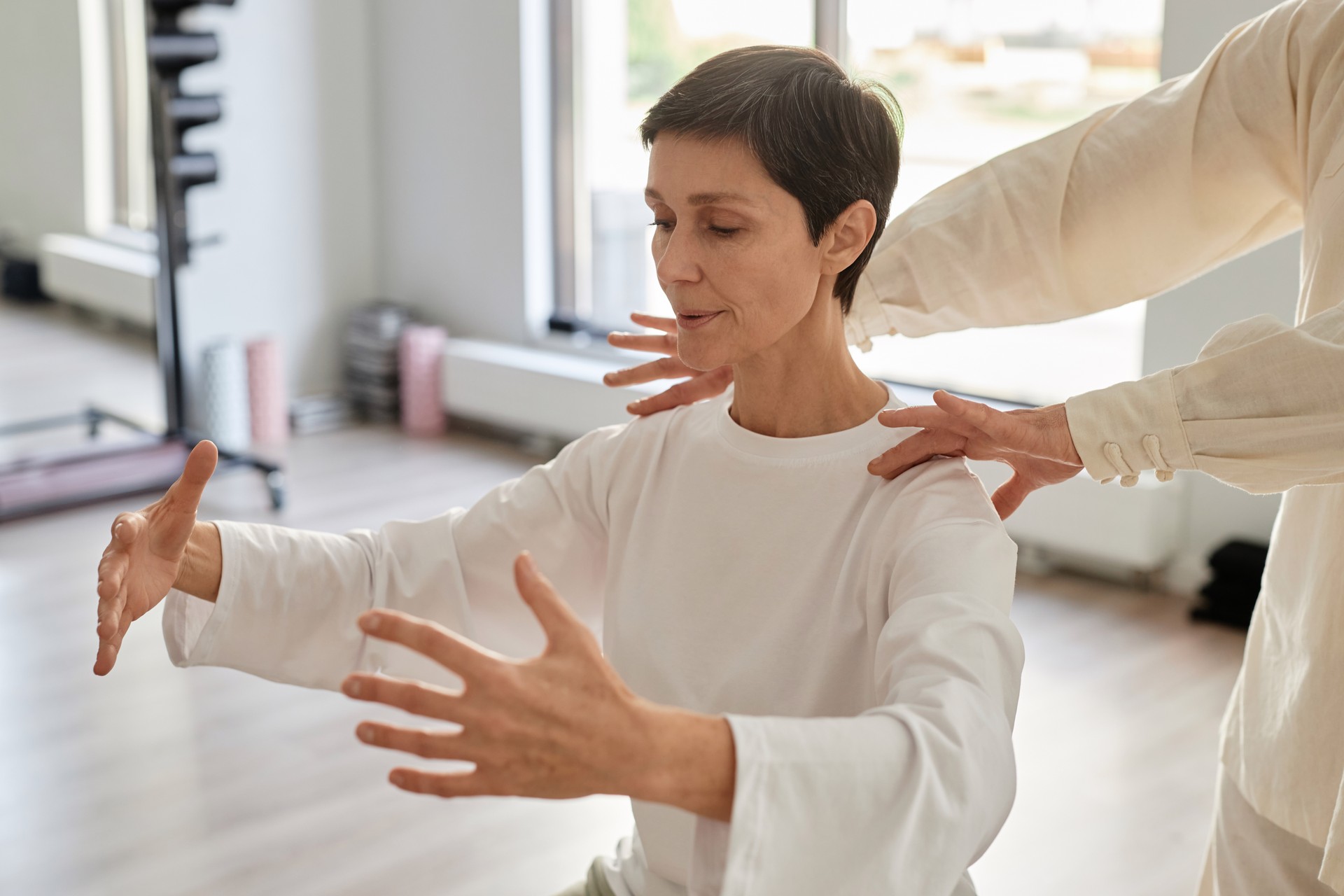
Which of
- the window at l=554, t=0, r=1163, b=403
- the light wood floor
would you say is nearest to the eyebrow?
the light wood floor

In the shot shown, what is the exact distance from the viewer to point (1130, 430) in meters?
1.21

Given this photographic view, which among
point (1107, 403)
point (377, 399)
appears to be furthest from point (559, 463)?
point (377, 399)

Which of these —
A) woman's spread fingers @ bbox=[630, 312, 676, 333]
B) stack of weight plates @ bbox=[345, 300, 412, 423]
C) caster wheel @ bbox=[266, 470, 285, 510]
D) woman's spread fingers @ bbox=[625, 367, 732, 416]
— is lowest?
caster wheel @ bbox=[266, 470, 285, 510]

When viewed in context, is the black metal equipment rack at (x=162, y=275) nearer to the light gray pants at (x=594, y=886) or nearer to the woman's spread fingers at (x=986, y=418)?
the light gray pants at (x=594, y=886)

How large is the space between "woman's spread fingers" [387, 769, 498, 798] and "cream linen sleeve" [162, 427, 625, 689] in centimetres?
56

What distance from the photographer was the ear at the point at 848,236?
1.31 m

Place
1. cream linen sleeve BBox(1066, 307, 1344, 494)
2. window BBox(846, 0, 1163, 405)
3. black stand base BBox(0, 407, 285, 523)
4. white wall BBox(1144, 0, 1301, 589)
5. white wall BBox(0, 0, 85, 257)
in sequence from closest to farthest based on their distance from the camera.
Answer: cream linen sleeve BBox(1066, 307, 1344, 494) → white wall BBox(1144, 0, 1301, 589) → window BBox(846, 0, 1163, 405) → white wall BBox(0, 0, 85, 257) → black stand base BBox(0, 407, 285, 523)

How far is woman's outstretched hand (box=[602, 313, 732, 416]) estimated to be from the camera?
1510mm

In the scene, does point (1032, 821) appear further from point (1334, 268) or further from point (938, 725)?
point (938, 725)

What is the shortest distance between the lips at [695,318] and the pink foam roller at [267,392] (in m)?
4.16

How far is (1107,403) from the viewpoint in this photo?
123 cm

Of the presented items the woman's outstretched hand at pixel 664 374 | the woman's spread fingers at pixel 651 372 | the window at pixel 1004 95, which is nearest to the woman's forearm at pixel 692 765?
the woman's outstretched hand at pixel 664 374

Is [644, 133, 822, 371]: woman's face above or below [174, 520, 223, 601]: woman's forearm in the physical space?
above

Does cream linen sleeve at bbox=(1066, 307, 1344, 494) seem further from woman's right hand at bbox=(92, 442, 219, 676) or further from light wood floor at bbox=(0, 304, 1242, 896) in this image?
light wood floor at bbox=(0, 304, 1242, 896)
